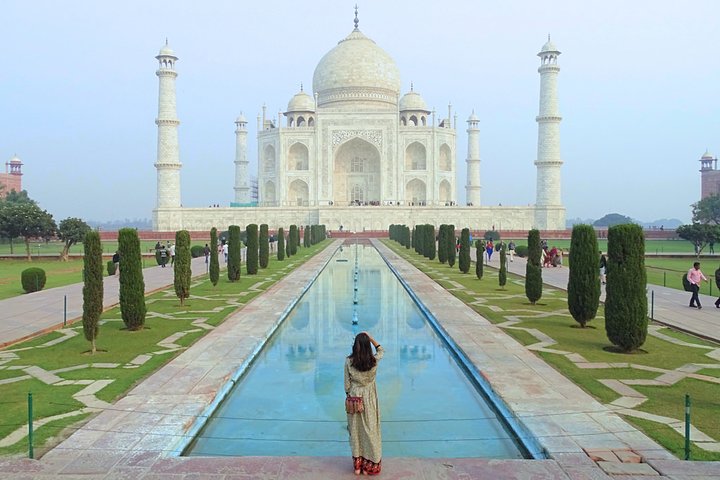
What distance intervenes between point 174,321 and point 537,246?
233 inches

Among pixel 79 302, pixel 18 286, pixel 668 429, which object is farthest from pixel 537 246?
pixel 18 286

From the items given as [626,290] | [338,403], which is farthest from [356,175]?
[338,403]

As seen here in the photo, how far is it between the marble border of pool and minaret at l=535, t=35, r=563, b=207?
107 feet

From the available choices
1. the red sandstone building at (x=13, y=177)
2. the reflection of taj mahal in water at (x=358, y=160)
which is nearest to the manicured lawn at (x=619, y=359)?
the reflection of taj mahal in water at (x=358, y=160)

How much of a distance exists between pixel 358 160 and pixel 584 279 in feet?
122

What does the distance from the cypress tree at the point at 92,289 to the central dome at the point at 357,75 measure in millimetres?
38450

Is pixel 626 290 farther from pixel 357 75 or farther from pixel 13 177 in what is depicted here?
pixel 13 177

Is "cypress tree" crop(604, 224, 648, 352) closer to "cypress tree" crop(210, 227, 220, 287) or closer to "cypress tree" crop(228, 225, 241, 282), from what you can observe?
"cypress tree" crop(210, 227, 220, 287)

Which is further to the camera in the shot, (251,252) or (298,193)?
(298,193)

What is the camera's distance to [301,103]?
46.3 m

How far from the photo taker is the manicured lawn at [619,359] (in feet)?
14.5

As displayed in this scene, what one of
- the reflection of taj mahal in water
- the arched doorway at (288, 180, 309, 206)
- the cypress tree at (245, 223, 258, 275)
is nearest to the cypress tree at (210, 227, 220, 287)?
the cypress tree at (245, 223, 258, 275)

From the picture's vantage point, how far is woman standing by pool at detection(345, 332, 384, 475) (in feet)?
11.5

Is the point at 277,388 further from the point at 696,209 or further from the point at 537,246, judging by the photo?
the point at 696,209
